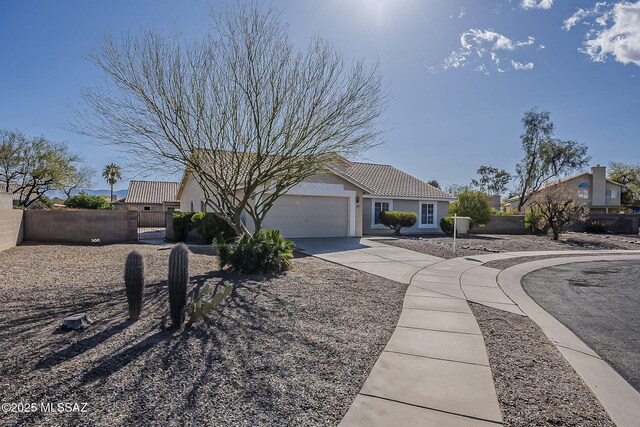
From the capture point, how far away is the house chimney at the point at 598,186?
46.2 meters

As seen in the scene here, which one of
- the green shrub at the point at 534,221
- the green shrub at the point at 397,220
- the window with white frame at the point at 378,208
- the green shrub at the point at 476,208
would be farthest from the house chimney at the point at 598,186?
the window with white frame at the point at 378,208

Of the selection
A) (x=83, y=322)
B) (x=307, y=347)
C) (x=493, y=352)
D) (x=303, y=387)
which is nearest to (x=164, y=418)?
(x=303, y=387)

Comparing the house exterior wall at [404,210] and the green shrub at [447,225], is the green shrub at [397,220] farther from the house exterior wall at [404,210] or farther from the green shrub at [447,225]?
the green shrub at [447,225]

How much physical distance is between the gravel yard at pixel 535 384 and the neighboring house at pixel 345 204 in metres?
9.91

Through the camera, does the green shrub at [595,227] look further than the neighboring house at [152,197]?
No

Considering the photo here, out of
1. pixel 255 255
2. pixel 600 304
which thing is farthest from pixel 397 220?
pixel 600 304

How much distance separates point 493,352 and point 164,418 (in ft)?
12.0

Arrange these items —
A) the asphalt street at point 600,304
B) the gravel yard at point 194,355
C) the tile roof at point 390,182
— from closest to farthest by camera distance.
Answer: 1. the gravel yard at point 194,355
2. the asphalt street at point 600,304
3. the tile roof at point 390,182

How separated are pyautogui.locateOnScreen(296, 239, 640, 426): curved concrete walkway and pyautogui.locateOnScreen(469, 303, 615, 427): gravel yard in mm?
116

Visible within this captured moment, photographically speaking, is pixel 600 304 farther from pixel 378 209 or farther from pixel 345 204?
pixel 378 209

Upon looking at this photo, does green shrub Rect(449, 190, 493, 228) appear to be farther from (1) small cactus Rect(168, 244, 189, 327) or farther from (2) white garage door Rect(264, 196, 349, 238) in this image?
(1) small cactus Rect(168, 244, 189, 327)

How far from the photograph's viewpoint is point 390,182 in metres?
26.4

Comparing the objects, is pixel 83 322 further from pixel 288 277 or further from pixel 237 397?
pixel 288 277

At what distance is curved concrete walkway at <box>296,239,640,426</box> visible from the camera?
10.2ft
